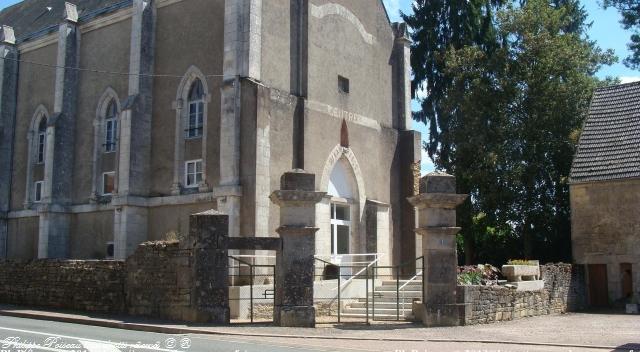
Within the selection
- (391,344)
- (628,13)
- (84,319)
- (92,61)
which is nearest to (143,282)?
(84,319)

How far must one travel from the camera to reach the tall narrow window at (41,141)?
95.2 ft

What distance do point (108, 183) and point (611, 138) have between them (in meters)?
19.4

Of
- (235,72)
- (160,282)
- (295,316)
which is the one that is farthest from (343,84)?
(295,316)

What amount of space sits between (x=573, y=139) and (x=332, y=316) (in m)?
14.8

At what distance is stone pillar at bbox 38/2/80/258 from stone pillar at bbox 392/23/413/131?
13256 mm

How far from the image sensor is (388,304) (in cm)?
1953

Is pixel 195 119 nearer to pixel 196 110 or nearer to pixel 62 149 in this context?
pixel 196 110

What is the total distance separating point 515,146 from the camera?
3055 centimetres

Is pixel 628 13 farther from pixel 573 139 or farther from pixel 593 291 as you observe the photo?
pixel 593 291

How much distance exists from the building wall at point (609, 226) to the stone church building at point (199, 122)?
6.39 m

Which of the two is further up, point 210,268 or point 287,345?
point 210,268

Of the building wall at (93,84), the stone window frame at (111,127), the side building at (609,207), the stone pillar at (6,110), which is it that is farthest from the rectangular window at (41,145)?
the side building at (609,207)

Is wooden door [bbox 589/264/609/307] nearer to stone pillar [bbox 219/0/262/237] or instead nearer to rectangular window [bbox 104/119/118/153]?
stone pillar [bbox 219/0/262/237]

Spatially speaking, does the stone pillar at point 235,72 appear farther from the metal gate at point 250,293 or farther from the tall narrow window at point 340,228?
the tall narrow window at point 340,228
